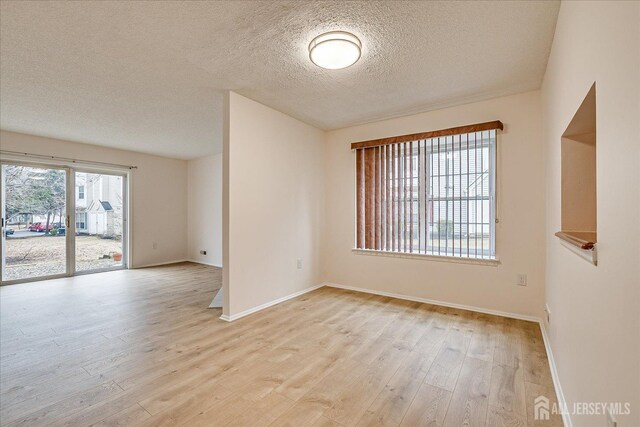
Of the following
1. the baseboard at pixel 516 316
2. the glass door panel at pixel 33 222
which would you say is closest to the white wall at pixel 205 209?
the glass door panel at pixel 33 222

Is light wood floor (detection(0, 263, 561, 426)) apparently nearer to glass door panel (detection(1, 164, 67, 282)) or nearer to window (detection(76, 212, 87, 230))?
glass door panel (detection(1, 164, 67, 282))

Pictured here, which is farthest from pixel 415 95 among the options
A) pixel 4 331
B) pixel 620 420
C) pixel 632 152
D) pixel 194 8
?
pixel 4 331

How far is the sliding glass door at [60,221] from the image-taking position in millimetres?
4711

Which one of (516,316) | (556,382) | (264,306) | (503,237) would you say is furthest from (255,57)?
(516,316)

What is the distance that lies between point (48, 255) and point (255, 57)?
18.1ft

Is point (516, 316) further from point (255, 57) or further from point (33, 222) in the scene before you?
point (33, 222)

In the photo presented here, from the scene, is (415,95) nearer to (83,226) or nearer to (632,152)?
(632,152)

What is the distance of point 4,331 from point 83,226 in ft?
10.4

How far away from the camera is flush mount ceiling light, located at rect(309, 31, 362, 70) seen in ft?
6.84

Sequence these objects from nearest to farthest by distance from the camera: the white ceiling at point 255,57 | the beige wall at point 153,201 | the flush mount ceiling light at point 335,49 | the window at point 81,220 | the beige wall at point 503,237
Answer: the white ceiling at point 255,57 → the flush mount ceiling light at point 335,49 → the beige wall at point 503,237 → the window at point 81,220 → the beige wall at point 153,201

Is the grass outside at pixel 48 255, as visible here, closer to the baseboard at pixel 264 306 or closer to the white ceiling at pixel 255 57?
the white ceiling at pixel 255 57

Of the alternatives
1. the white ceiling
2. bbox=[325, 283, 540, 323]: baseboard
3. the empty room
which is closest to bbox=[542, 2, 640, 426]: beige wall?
the empty room

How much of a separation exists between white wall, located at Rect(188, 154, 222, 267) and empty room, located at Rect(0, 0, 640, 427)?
1.13 m

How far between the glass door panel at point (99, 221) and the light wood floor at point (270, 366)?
2.05 metres
